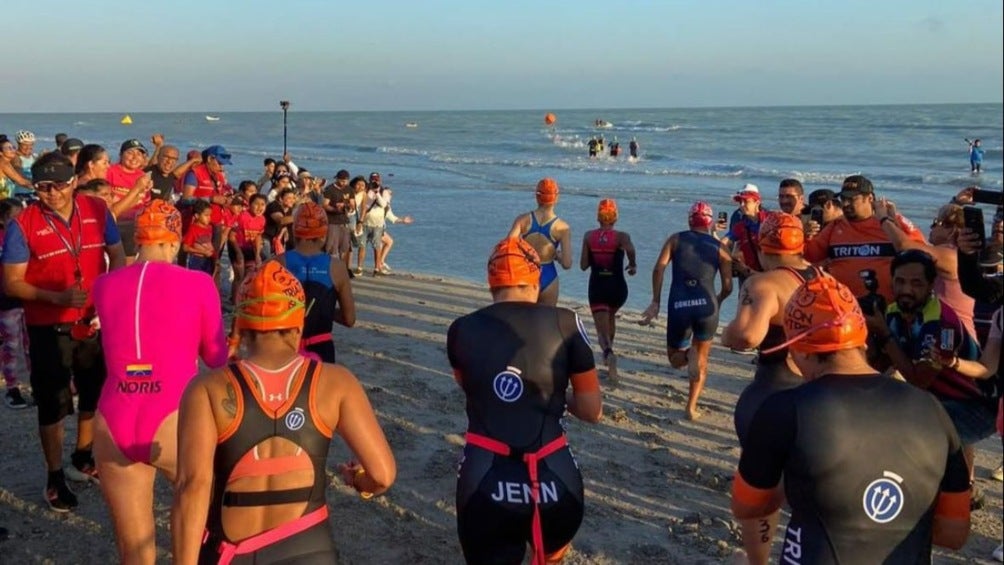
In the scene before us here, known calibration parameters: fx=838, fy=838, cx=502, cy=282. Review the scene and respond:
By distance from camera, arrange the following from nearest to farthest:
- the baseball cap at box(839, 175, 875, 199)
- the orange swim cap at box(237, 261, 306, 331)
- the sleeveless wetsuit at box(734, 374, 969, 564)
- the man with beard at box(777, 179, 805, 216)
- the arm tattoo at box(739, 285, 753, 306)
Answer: the sleeveless wetsuit at box(734, 374, 969, 564), the orange swim cap at box(237, 261, 306, 331), the arm tattoo at box(739, 285, 753, 306), the baseball cap at box(839, 175, 875, 199), the man with beard at box(777, 179, 805, 216)

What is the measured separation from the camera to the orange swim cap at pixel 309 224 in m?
5.20

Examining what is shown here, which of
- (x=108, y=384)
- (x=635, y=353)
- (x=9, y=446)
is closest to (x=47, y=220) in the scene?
(x=108, y=384)

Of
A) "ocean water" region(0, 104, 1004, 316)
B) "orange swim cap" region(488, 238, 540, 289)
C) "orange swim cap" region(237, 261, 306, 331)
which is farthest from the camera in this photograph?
"ocean water" region(0, 104, 1004, 316)

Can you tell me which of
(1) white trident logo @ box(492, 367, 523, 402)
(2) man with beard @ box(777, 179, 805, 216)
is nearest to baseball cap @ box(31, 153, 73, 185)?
(1) white trident logo @ box(492, 367, 523, 402)

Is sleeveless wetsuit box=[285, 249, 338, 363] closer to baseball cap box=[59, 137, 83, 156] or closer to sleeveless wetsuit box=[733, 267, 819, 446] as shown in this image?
sleeveless wetsuit box=[733, 267, 819, 446]

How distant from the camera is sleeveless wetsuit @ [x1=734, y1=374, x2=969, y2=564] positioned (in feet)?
8.27

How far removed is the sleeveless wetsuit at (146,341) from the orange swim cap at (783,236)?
2822 millimetres

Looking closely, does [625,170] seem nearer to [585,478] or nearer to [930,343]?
[585,478]

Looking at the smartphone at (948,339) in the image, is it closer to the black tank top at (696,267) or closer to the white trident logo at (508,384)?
the white trident logo at (508,384)

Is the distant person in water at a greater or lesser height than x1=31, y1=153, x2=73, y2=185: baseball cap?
greater

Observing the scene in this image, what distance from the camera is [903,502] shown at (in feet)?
8.44

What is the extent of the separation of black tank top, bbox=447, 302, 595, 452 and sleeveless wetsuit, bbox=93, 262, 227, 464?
3.91 ft

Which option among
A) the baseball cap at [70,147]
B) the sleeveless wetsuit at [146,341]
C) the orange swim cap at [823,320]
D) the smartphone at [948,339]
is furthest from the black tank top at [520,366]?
the baseball cap at [70,147]

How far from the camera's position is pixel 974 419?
15.3 ft
